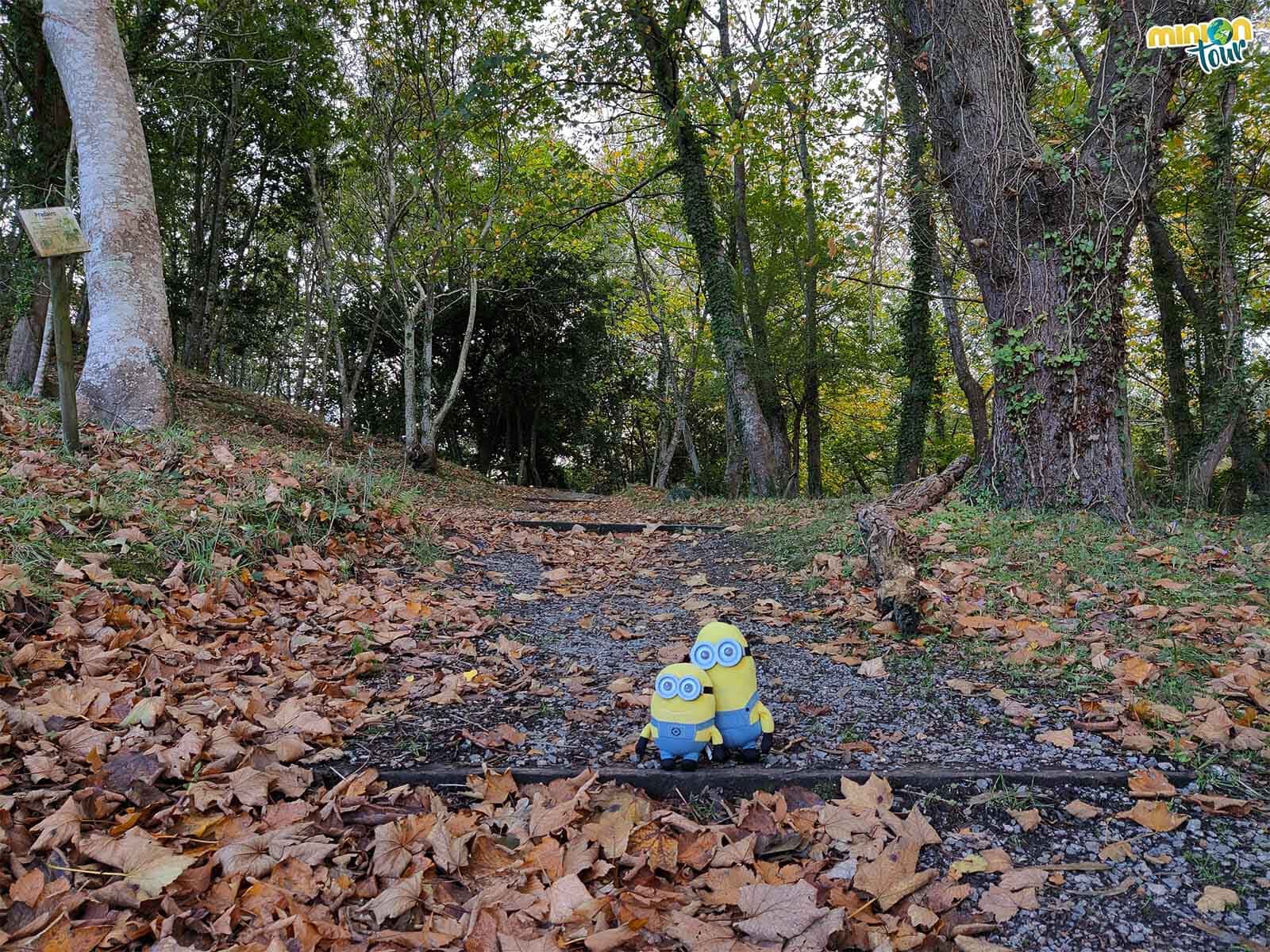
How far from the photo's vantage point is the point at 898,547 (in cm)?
445

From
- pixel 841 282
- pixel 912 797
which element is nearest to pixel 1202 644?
A: pixel 912 797

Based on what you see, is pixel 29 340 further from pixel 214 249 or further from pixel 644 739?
pixel 644 739

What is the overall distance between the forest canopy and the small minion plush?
4474 millimetres

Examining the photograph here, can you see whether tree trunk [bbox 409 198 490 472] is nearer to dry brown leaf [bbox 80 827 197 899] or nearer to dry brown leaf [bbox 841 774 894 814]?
dry brown leaf [bbox 80 827 197 899]

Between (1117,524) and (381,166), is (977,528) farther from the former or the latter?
(381,166)

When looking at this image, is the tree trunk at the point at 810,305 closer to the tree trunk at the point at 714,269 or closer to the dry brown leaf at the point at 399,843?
the tree trunk at the point at 714,269

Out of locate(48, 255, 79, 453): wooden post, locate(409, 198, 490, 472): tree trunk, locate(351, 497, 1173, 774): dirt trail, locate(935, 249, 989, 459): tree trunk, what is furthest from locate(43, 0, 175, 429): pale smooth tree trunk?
locate(935, 249, 989, 459): tree trunk

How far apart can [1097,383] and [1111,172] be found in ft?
5.68

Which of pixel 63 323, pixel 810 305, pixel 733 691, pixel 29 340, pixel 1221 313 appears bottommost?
pixel 733 691

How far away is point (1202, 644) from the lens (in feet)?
9.86

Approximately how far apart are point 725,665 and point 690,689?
6.6 inches

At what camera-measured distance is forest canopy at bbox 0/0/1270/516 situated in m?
5.59

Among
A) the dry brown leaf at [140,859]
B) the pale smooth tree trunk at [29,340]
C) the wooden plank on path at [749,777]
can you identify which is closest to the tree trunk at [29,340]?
the pale smooth tree trunk at [29,340]

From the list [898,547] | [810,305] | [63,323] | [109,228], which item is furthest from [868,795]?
[810,305]
